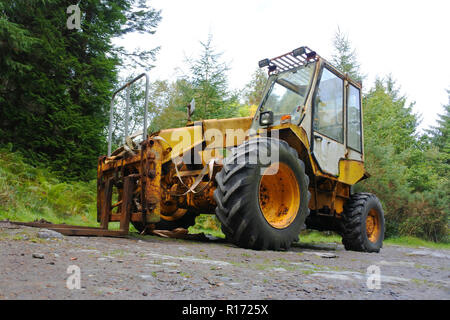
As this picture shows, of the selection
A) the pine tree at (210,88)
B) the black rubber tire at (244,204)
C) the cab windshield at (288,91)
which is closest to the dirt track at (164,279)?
the black rubber tire at (244,204)

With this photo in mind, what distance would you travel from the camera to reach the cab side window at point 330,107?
240 inches

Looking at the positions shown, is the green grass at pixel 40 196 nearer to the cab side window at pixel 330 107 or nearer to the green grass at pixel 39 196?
the green grass at pixel 39 196

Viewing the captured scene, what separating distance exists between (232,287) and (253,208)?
1.96m

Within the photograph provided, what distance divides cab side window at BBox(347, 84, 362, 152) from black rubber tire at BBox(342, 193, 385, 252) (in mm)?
1048

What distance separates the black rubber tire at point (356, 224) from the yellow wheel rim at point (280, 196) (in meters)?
2.22

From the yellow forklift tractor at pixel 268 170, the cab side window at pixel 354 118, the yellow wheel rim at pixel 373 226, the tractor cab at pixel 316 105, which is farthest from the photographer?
the yellow wheel rim at pixel 373 226

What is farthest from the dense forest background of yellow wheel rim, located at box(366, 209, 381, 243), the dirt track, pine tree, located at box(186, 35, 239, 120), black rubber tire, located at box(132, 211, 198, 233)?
the dirt track

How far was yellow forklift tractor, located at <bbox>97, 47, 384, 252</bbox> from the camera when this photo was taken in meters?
4.27

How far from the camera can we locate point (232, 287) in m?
2.18

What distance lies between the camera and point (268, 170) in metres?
4.48

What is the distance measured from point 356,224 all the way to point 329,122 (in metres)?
1.85
